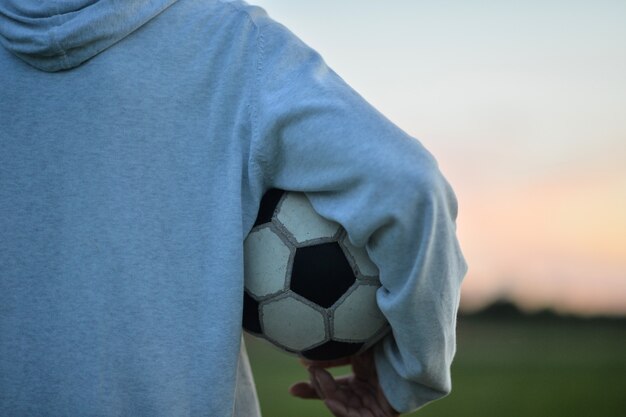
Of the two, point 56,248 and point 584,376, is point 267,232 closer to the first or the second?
point 56,248

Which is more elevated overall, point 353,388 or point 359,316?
point 359,316

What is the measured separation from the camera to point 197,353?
5.90ft

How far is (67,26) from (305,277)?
76 centimetres

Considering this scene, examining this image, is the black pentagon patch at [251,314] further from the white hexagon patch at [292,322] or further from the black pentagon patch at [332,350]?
the black pentagon patch at [332,350]

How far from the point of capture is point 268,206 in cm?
192

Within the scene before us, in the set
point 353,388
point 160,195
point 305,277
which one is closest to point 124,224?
point 160,195

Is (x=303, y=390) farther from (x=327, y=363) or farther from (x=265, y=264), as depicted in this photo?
(x=265, y=264)

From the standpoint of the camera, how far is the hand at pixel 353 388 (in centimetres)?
221

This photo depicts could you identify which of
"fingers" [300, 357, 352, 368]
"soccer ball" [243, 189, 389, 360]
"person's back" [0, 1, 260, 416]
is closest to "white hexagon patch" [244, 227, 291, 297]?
"soccer ball" [243, 189, 389, 360]

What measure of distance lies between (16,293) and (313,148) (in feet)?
2.37

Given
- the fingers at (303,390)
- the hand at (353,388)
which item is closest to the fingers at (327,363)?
the hand at (353,388)

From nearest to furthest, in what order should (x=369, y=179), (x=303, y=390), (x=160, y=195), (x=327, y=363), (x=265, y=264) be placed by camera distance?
1. (x=369, y=179)
2. (x=160, y=195)
3. (x=265, y=264)
4. (x=327, y=363)
5. (x=303, y=390)

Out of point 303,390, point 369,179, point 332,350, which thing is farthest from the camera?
point 303,390

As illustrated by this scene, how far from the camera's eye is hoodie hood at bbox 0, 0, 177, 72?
70.4 inches
